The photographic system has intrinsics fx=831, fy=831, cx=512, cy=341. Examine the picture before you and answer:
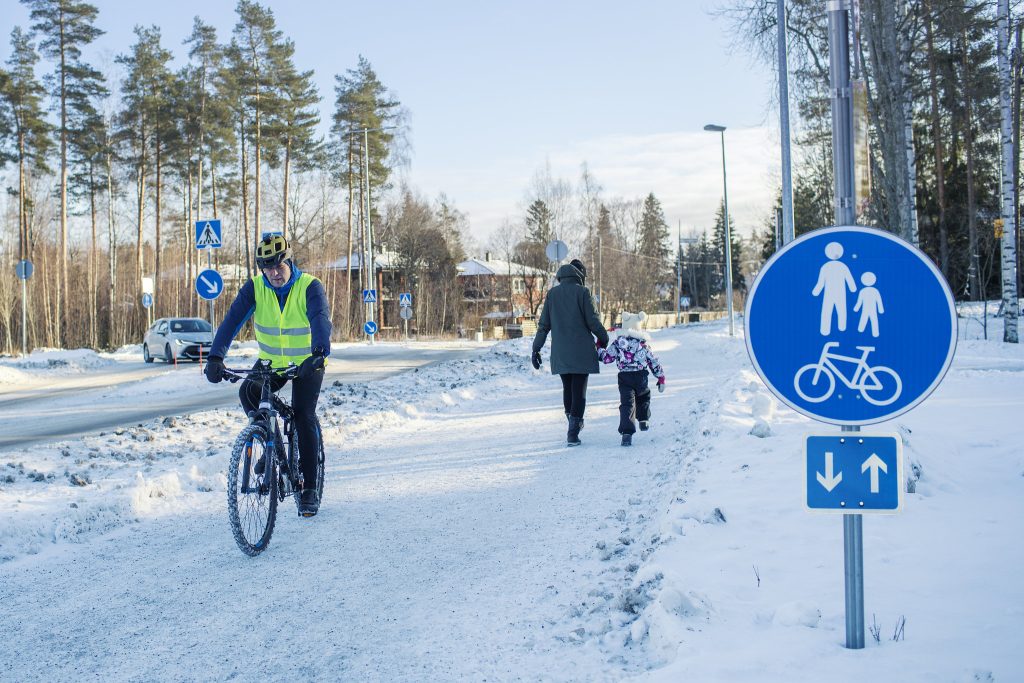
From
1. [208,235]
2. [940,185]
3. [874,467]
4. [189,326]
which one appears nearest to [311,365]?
[874,467]

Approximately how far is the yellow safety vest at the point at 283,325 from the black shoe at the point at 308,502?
959 mm

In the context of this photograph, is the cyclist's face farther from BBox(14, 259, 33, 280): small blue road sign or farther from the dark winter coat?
BBox(14, 259, 33, 280): small blue road sign

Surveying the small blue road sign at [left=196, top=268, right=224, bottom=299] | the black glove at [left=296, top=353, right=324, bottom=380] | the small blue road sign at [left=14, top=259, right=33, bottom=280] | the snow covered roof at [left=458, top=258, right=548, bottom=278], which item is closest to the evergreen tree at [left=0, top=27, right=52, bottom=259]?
the small blue road sign at [left=14, top=259, right=33, bottom=280]

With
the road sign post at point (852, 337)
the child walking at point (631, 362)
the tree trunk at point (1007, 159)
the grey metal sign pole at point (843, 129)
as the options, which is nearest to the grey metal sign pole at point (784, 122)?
the tree trunk at point (1007, 159)

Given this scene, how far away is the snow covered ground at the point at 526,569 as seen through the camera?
331 centimetres

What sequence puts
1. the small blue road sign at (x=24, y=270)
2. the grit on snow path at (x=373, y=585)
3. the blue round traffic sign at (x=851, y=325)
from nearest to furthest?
1. the blue round traffic sign at (x=851, y=325)
2. the grit on snow path at (x=373, y=585)
3. the small blue road sign at (x=24, y=270)

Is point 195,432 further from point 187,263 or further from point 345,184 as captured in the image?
point 187,263

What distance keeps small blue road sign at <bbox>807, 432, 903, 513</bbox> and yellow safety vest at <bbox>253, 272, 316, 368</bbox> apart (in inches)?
139

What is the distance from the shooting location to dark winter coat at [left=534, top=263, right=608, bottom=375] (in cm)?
908

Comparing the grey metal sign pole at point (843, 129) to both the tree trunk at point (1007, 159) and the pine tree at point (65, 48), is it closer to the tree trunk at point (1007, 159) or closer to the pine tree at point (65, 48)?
the tree trunk at point (1007, 159)

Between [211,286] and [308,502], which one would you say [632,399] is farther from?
[211,286]

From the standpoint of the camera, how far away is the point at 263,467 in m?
5.16

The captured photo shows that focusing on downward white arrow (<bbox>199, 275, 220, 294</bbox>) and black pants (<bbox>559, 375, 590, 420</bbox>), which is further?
downward white arrow (<bbox>199, 275, 220, 294</bbox>)

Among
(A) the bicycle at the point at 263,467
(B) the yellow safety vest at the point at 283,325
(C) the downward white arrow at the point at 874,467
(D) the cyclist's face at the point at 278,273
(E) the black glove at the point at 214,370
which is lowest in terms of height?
(A) the bicycle at the point at 263,467
